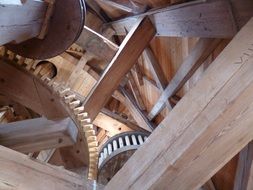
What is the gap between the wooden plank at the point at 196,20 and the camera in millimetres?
1351

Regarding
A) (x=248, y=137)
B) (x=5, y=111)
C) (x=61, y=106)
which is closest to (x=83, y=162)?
(x=61, y=106)

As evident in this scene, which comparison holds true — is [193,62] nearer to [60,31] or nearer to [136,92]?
[60,31]

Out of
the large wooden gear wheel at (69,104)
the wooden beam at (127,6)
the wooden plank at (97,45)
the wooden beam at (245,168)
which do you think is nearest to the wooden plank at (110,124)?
the wooden plank at (97,45)

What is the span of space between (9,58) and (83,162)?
88 cm

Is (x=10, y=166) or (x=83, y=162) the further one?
(x=83, y=162)

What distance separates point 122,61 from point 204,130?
151 centimetres

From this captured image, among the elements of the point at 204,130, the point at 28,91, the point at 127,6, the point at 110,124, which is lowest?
the point at 110,124

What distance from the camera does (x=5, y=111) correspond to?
8.29 ft

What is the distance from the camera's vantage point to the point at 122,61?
2277mm

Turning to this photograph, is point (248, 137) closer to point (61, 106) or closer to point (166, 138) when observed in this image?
point (166, 138)

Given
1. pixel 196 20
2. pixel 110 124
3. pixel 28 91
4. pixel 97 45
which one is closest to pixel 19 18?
pixel 28 91

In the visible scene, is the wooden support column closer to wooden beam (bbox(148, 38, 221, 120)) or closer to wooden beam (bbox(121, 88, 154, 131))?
wooden beam (bbox(148, 38, 221, 120))

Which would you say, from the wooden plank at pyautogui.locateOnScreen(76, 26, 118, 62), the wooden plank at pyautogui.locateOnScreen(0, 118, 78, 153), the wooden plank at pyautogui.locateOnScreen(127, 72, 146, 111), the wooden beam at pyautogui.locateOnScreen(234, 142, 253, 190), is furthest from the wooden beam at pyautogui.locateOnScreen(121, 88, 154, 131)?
the wooden plank at pyautogui.locateOnScreen(0, 118, 78, 153)

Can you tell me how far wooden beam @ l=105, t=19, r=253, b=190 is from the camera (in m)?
0.84
